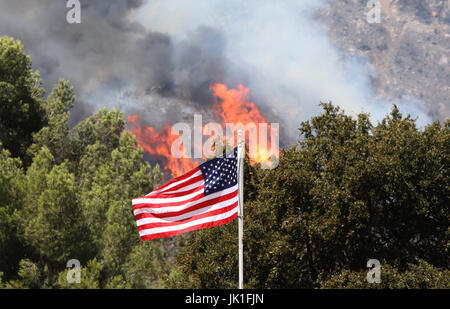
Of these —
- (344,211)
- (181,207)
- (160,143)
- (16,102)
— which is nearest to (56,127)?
(16,102)

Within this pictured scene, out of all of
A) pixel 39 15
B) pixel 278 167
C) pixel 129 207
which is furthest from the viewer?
pixel 39 15

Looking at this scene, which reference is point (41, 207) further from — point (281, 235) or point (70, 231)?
point (281, 235)

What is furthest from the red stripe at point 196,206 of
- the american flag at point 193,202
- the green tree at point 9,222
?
the green tree at point 9,222

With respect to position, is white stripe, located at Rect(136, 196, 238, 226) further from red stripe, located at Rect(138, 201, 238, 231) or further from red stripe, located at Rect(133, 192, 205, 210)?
red stripe, located at Rect(133, 192, 205, 210)

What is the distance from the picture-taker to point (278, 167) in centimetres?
2511

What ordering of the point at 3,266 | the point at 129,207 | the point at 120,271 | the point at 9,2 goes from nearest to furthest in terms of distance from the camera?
the point at 3,266, the point at 120,271, the point at 129,207, the point at 9,2

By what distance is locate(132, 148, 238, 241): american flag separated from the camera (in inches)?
575

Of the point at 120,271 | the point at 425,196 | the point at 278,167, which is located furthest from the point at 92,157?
the point at 425,196

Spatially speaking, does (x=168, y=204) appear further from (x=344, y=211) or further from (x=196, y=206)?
(x=344, y=211)

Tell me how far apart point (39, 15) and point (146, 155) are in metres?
53.4

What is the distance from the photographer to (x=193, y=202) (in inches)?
582

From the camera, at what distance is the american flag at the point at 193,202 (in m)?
14.6

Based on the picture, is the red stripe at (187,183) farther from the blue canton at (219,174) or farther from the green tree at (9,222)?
the green tree at (9,222)

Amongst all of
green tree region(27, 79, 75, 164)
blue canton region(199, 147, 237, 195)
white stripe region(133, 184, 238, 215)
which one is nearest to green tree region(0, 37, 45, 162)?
green tree region(27, 79, 75, 164)
